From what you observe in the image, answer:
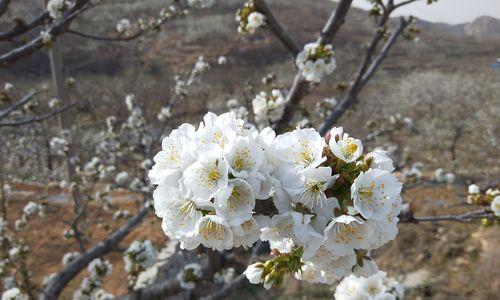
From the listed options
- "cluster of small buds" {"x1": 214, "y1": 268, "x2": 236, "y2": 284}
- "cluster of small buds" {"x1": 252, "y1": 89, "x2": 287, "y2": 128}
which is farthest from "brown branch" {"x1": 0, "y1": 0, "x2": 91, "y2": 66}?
"cluster of small buds" {"x1": 214, "y1": 268, "x2": 236, "y2": 284}

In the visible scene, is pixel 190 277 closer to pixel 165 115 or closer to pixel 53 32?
pixel 53 32

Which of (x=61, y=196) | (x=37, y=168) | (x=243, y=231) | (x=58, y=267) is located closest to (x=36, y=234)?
(x=58, y=267)

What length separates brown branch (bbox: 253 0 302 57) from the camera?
103 inches

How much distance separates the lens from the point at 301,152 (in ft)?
3.37

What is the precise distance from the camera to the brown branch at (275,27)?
262 centimetres

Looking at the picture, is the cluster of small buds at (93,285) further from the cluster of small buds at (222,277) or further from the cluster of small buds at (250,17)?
the cluster of small buds at (250,17)

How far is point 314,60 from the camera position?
107 inches

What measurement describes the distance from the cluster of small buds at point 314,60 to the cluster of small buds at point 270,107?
0.45 metres

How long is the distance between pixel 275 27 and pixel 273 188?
1964 mm

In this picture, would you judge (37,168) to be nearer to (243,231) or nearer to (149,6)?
(243,231)

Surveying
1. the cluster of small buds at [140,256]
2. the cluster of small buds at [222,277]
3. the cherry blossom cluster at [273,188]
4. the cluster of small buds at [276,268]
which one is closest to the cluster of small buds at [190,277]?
the cluster of small buds at [140,256]

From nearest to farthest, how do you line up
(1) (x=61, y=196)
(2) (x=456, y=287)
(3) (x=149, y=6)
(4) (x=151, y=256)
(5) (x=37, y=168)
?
(4) (x=151, y=256) < (2) (x=456, y=287) < (1) (x=61, y=196) < (5) (x=37, y=168) < (3) (x=149, y=6)

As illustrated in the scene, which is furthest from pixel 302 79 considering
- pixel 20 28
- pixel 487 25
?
pixel 487 25

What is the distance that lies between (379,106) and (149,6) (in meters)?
20.9
